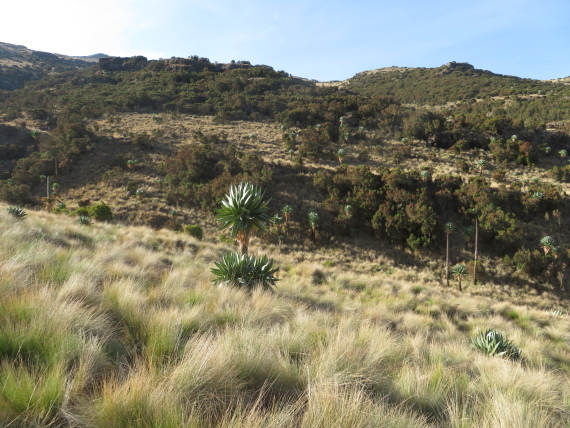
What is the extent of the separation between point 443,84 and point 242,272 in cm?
9208

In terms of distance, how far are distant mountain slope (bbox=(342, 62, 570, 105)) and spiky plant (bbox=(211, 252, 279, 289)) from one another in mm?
71854

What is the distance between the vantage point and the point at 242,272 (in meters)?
7.44

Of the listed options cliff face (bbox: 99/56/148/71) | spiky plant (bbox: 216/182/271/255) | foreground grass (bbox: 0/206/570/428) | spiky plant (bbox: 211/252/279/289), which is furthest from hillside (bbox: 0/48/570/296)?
cliff face (bbox: 99/56/148/71)

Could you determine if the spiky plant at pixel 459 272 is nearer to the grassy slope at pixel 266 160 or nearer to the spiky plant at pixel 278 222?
the grassy slope at pixel 266 160

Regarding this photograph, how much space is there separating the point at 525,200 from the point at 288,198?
22.6 metres

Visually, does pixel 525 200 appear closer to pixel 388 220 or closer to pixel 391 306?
pixel 388 220

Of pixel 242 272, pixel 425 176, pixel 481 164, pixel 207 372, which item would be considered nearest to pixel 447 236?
pixel 425 176

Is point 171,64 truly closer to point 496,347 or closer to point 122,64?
point 122,64

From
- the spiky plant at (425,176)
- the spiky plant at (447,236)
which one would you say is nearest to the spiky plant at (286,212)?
the spiky plant at (447,236)

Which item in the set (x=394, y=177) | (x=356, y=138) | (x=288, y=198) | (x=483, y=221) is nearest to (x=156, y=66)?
(x=356, y=138)

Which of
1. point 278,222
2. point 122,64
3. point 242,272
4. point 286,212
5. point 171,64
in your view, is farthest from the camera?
point 122,64

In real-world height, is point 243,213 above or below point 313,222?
above

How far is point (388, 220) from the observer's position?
2564cm

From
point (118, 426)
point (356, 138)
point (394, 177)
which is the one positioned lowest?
point (118, 426)
